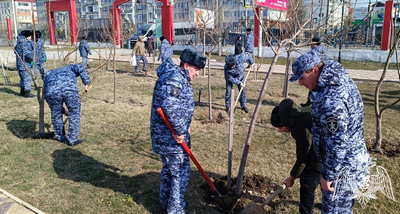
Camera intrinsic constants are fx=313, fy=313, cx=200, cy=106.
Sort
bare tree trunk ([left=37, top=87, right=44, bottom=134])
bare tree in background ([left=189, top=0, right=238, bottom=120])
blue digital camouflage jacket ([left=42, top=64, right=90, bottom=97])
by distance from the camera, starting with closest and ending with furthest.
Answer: blue digital camouflage jacket ([left=42, top=64, right=90, bottom=97]), bare tree trunk ([left=37, top=87, right=44, bottom=134]), bare tree in background ([left=189, top=0, right=238, bottom=120])

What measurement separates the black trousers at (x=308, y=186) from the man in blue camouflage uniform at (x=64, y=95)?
3.45 meters

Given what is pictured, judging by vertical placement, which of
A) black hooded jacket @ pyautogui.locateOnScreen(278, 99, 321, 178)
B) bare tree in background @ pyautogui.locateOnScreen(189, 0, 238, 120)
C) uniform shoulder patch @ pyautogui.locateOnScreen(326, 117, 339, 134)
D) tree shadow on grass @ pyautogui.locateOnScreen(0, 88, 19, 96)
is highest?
bare tree in background @ pyautogui.locateOnScreen(189, 0, 238, 120)

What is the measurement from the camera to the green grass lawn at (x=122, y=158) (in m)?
3.34

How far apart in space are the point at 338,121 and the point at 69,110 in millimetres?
3991

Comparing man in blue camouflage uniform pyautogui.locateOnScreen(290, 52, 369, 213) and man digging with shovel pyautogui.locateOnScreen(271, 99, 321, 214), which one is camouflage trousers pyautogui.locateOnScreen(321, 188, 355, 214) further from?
man digging with shovel pyautogui.locateOnScreen(271, 99, 321, 214)

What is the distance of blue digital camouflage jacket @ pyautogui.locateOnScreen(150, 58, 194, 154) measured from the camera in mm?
2658

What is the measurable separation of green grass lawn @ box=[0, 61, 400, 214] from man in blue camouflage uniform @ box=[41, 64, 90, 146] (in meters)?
0.23

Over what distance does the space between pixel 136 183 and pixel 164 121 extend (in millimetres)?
1321

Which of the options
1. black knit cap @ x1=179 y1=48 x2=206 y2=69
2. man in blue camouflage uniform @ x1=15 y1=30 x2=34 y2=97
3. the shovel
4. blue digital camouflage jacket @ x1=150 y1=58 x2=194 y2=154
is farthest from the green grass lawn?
black knit cap @ x1=179 y1=48 x2=206 y2=69

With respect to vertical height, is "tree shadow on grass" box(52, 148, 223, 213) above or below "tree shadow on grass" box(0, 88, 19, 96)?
→ below

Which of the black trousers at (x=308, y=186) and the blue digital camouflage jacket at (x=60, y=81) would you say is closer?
the black trousers at (x=308, y=186)

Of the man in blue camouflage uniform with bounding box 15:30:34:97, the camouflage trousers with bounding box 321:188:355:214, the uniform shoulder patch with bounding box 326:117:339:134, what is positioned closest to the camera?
the uniform shoulder patch with bounding box 326:117:339:134

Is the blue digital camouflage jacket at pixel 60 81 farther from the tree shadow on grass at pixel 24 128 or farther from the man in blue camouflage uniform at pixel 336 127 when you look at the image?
the man in blue camouflage uniform at pixel 336 127

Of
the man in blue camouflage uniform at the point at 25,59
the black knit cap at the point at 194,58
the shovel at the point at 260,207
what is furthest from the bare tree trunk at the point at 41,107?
the shovel at the point at 260,207
